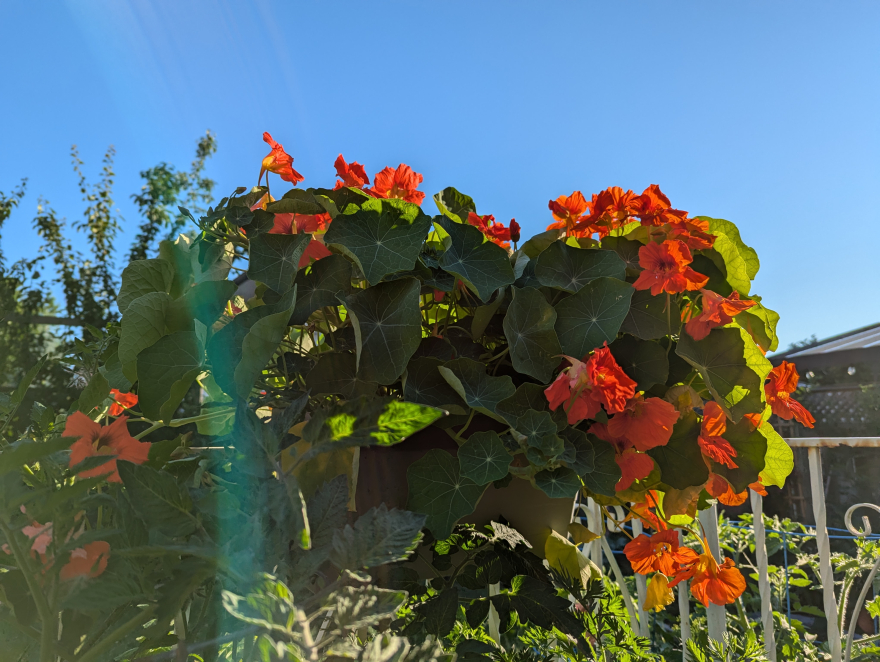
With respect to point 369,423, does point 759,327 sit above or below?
above

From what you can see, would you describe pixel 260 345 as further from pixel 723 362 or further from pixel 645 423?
pixel 723 362

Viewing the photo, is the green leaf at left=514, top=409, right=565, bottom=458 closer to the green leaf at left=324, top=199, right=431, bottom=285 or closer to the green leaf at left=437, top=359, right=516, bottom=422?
the green leaf at left=437, top=359, right=516, bottom=422

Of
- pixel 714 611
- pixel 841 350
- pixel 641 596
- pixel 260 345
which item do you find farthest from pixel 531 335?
pixel 841 350

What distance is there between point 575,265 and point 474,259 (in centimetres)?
Result: 13

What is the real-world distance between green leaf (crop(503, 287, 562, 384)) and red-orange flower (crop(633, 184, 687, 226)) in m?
0.21

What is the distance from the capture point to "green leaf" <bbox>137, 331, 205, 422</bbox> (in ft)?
1.63

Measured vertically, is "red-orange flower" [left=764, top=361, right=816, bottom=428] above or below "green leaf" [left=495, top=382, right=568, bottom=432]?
above

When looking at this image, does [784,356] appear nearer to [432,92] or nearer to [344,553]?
[432,92]

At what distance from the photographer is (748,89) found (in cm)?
468

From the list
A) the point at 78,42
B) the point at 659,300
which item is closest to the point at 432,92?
the point at 78,42

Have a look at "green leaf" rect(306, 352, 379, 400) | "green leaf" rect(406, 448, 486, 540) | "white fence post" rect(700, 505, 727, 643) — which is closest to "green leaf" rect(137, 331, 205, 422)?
"green leaf" rect(306, 352, 379, 400)

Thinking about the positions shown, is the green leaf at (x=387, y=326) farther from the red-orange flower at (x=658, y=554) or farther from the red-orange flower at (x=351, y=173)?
the red-orange flower at (x=658, y=554)

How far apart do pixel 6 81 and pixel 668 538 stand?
7.63 metres

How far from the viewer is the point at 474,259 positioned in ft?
1.89
